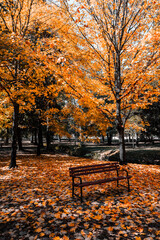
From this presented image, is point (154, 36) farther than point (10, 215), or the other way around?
point (154, 36)

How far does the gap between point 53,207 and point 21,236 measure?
3.52ft

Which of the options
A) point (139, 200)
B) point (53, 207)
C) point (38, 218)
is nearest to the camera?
point (38, 218)

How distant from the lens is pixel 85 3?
6.19m

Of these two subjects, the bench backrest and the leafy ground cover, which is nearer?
the leafy ground cover

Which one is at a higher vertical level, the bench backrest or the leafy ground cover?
the bench backrest

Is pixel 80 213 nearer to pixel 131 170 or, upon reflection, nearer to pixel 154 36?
pixel 131 170

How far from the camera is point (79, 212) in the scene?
3.28m

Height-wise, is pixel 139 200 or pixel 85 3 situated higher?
pixel 85 3

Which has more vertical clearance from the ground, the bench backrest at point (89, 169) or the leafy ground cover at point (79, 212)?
the bench backrest at point (89, 169)

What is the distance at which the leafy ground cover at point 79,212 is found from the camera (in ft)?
8.48

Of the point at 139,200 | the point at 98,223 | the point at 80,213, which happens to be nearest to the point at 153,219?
the point at 139,200

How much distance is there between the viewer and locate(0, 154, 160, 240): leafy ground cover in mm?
2584

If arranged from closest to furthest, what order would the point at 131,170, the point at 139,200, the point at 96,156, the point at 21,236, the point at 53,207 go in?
the point at 21,236, the point at 53,207, the point at 139,200, the point at 131,170, the point at 96,156

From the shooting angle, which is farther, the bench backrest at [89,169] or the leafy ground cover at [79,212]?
the bench backrest at [89,169]
